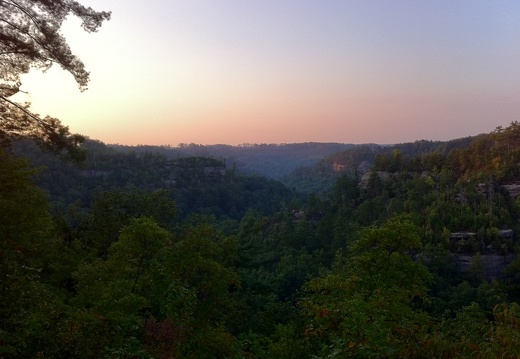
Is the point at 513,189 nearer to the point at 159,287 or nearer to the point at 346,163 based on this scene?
the point at 159,287

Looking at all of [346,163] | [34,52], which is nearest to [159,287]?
[34,52]

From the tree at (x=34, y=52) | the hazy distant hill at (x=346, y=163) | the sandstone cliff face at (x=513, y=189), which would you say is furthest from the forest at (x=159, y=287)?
the hazy distant hill at (x=346, y=163)

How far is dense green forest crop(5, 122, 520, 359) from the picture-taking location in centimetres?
704

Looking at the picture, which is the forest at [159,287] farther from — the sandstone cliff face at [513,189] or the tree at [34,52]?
the sandstone cliff face at [513,189]

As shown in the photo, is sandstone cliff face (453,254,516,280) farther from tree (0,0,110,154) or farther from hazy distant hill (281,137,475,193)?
hazy distant hill (281,137,475,193)

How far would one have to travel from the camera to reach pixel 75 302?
1260cm

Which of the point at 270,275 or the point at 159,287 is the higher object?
the point at 159,287

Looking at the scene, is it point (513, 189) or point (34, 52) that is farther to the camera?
point (513, 189)

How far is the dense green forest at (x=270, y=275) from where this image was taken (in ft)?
23.1

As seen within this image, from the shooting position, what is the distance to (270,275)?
34.1 meters

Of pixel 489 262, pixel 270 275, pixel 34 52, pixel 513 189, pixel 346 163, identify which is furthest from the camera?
pixel 346 163

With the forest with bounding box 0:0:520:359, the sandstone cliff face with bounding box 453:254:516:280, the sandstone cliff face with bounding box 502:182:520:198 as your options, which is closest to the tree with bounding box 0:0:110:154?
the forest with bounding box 0:0:520:359

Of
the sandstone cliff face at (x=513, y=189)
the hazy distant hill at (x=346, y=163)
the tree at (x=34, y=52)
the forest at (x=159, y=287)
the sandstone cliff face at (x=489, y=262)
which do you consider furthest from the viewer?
the hazy distant hill at (x=346, y=163)

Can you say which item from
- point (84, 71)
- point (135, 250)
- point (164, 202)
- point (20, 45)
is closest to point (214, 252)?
point (135, 250)
